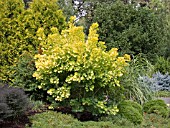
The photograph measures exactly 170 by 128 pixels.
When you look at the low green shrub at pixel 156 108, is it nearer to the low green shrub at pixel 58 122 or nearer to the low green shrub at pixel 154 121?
the low green shrub at pixel 154 121

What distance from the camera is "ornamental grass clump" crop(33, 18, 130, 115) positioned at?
17.0 feet

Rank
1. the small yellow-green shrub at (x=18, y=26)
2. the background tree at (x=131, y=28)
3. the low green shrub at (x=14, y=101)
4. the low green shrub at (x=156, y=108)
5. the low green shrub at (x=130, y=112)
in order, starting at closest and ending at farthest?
the low green shrub at (x=14, y=101) → the low green shrub at (x=130, y=112) → the low green shrub at (x=156, y=108) → the small yellow-green shrub at (x=18, y=26) → the background tree at (x=131, y=28)

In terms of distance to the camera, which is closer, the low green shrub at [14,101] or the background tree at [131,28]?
the low green shrub at [14,101]

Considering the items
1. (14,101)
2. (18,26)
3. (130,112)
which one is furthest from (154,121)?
(18,26)

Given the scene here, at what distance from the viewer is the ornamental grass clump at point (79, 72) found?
5.17 meters

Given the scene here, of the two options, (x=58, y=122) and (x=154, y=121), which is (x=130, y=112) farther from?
(x=58, y=122)

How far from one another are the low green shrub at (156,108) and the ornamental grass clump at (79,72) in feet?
4.35

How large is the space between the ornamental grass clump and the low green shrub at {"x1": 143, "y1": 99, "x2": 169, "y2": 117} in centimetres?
133

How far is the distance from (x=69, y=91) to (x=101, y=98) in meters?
0.65

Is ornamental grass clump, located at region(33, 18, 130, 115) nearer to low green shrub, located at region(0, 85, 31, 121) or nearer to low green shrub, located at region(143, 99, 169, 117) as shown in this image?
low green shrub, located at region(0, 85, 31, 121)

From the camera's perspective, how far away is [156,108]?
6.39 meters

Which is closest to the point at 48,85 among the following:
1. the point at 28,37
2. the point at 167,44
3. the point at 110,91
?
the point at 110,91

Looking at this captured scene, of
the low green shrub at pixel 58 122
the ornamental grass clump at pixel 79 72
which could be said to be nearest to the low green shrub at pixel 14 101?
the low green shrub at pixel 58 122

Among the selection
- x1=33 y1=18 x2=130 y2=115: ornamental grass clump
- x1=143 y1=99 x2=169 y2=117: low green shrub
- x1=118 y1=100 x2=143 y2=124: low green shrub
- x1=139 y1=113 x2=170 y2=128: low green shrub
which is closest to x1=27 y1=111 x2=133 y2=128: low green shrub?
x1=33 y1=18 x2=130 y2=115: ornamental grass clump
